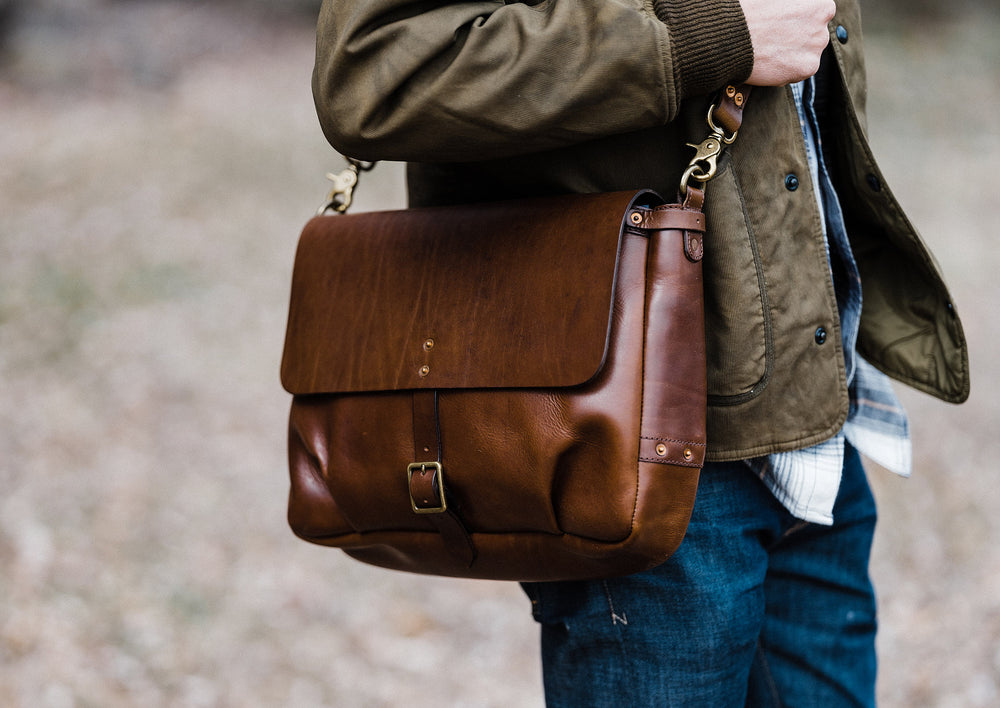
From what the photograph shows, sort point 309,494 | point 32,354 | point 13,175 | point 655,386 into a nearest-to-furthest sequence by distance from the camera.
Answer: point 655,386, point 309,494, point 32,354, point 13,175

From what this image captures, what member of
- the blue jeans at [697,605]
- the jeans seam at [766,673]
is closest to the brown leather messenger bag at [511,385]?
the blue jeans at [697,605]

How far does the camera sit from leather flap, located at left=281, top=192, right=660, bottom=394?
3.69 feet

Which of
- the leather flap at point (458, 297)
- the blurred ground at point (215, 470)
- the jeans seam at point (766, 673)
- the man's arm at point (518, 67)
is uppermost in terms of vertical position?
the man's arm at point (518, 67)

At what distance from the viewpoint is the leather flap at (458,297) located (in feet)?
3.69

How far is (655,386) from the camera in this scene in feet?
3.60

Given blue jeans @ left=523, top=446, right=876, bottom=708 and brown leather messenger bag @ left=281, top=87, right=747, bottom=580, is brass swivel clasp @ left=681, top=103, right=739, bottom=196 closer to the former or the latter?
brown leather messenger bag @ left=281, top=87, right=747, bottom=580

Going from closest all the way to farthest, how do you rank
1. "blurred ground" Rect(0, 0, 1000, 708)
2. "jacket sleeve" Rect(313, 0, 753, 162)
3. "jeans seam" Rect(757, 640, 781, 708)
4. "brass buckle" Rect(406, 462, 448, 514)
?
"jacket sleeve" Rect(313, 0, 753, 162), "brass buckle" Rect(406, 462, 448, 514), "jeans seam" Rect(757, 640, 781, 708), "blurred ground" Rect(0, 0, 1000, 708)

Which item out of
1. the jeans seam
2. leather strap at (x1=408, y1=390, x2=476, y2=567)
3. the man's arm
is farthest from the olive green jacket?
the jeans seam

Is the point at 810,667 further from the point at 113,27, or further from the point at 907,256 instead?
the point at 113,27

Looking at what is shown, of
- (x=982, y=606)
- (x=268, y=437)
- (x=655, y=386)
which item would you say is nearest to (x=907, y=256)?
(x=655, y=386)

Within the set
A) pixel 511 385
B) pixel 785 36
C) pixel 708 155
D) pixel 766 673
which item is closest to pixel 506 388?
pixel 511 385

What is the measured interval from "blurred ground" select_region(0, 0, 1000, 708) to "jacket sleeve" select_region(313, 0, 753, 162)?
2.26 metres

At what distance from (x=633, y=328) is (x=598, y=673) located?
52 cm

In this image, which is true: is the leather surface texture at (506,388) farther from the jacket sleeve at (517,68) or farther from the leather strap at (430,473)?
the jacket sleeve at (517,68)
